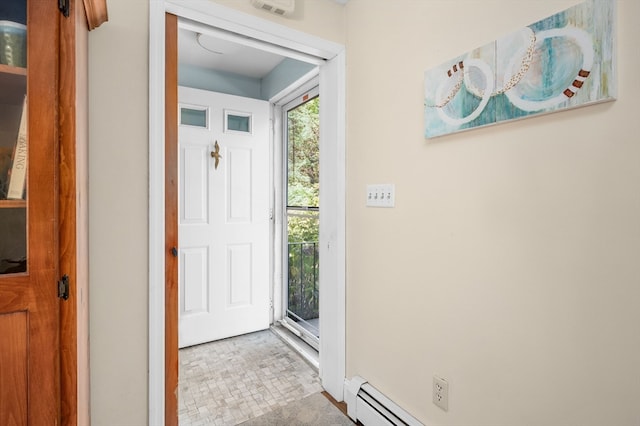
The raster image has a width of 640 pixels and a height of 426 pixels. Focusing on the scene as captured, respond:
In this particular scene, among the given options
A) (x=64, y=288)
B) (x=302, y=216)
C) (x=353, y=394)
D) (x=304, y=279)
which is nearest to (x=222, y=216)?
(x=302, y=216)

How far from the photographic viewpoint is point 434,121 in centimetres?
138

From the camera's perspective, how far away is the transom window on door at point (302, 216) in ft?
9.16

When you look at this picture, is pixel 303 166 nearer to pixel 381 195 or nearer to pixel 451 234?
pixel 381 195

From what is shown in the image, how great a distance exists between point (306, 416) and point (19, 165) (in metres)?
1.67

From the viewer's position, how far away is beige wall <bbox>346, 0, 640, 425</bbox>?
2.97 feet

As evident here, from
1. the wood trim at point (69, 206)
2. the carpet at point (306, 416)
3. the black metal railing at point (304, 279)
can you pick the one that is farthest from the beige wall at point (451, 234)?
the black metal railing at point (304, 279)

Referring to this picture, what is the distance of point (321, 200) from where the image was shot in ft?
6.57

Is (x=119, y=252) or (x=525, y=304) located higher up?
(x=119, y=252)

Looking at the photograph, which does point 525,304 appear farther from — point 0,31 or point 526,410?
point 0,31

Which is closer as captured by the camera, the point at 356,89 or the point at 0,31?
the point at 0,31

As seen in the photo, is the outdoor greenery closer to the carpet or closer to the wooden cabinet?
the carpet

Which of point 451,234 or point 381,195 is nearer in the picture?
point 451,234

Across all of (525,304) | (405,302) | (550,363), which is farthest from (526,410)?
(405,302)

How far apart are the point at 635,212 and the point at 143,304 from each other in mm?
1677
